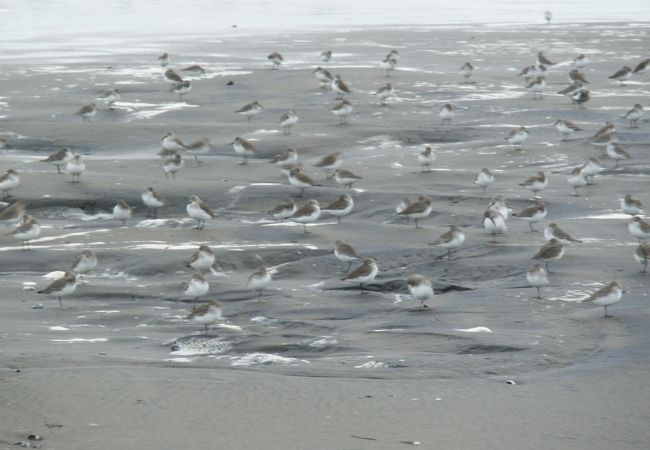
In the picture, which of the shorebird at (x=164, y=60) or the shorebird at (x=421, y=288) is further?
the shorebird at (x=164, y=60)

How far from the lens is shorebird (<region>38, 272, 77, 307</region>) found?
40.8ft

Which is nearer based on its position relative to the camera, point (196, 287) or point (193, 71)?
point (196, 287)

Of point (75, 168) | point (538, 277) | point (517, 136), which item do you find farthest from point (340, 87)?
point (538, 277)

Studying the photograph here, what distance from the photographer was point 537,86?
25.3 meters

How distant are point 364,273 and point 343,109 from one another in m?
9.90

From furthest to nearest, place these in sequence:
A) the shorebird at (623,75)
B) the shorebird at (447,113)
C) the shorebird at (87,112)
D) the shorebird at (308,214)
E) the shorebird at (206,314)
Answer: the shorebird at (623,75), the shorebird at (87,112), the shorebird at (447,113), the shorebird at (308,214), the shorebird at (206,314)

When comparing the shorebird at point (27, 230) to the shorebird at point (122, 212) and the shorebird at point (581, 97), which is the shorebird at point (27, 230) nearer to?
the shorebird at point (122, 212)

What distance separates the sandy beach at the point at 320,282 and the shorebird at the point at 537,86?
0.24m

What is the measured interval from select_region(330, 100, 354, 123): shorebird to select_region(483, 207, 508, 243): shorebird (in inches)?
315

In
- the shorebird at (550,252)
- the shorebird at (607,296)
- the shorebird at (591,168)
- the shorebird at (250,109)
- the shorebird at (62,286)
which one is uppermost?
the shorebird at (607,296)

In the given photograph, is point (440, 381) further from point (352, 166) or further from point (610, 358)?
point (352, 166)

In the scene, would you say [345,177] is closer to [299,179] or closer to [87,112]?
[299,179]

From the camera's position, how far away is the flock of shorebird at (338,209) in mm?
12469

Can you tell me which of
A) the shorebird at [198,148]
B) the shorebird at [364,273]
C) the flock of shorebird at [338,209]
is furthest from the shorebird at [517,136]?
the shorebird at [364,273]
